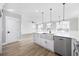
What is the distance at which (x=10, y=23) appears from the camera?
1.38m

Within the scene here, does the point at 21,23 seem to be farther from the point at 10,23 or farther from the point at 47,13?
the point at 47,13

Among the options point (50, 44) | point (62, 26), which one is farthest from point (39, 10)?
point (50, 44)

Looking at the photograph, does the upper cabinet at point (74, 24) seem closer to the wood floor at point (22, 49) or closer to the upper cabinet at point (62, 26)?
the upper cabinet at point (62, 26)

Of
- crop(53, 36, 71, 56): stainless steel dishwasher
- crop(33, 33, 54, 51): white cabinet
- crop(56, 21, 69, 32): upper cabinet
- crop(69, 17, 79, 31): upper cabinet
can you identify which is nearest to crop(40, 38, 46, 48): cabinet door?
crop(33, 33, 54, 51): white cabinet

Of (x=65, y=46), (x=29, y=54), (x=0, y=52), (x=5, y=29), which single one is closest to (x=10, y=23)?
(x=5, y=29)

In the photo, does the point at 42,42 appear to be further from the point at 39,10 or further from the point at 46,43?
the point at 39,10

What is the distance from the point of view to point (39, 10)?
1380 millimetres

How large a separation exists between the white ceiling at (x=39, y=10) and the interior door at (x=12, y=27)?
0.12 metres

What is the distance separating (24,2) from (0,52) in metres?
0.98

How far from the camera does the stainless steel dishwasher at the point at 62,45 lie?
1.38 metres

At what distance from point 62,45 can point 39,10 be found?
0.83 m

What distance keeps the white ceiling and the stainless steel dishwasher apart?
450mm

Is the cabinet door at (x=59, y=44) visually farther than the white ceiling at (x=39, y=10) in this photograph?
Yes

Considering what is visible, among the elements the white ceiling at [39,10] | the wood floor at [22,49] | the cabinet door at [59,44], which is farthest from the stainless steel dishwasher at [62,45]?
the white ceiling at [39,10]
